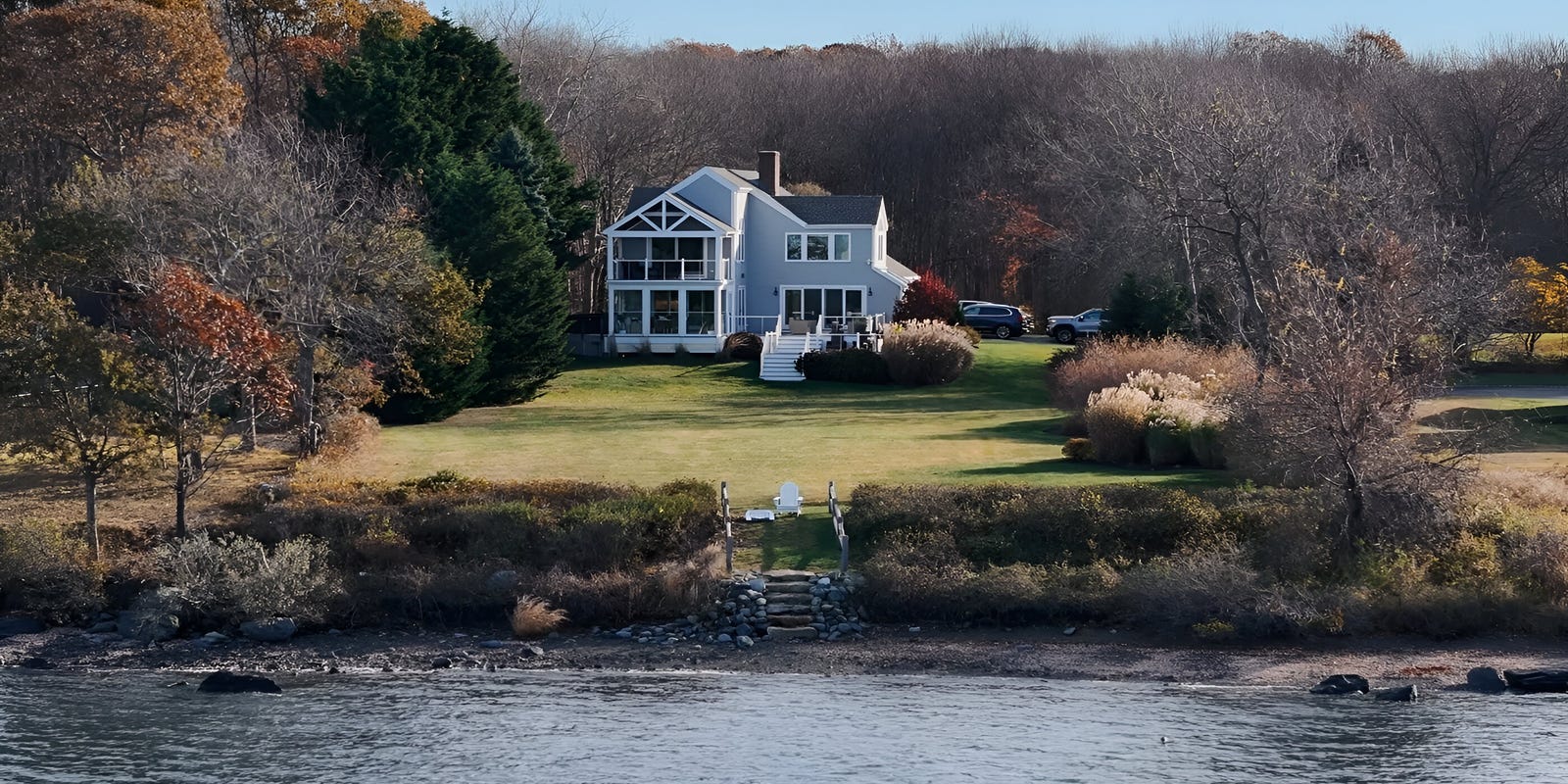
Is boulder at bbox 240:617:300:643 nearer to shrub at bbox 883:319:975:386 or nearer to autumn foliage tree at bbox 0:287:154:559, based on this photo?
autumn foliage tree at bbox 0:287:154:559

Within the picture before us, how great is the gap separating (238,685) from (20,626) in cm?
530

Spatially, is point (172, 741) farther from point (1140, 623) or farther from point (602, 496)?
point (1140, 623)

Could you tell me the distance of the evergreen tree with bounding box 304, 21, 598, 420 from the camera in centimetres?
4547

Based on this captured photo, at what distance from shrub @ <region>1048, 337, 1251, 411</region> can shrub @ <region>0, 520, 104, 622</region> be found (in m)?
24.4

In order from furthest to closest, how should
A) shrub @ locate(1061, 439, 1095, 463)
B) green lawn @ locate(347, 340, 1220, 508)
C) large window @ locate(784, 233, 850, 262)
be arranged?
large window @ locate(784, 233, 850, 262) < shrub @ locate(1061, 439, 1095, 463) < green lawn @ locate(347, 340, 1220, 508)

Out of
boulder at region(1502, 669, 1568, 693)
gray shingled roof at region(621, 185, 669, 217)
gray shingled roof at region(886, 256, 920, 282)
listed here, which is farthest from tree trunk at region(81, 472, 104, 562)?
gray shingled roof at region(886, 256, 920, 282)

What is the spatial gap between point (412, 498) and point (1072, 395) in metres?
21.0

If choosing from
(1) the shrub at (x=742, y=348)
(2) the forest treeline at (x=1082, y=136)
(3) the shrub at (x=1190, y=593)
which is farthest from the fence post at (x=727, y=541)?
(1) the shrub at (x=742, y=348)

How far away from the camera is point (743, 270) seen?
65.4 metres

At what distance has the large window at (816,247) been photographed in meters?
64.5

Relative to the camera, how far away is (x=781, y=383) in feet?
175

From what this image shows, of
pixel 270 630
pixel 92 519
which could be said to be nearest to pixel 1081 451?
pixel 270 630

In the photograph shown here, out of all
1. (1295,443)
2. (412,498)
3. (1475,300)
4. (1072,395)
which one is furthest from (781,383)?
(1295,443)

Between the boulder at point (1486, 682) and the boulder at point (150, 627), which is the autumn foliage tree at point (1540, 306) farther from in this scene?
the boulder at point (150, 627)
